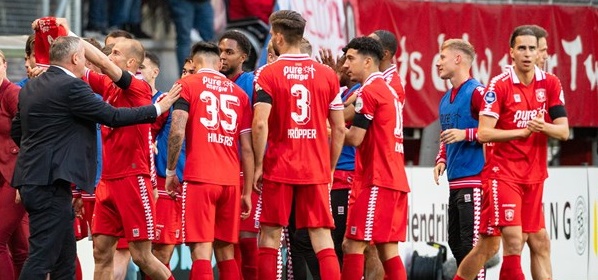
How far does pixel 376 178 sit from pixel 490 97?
1356mm

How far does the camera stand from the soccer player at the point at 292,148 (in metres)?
11.2

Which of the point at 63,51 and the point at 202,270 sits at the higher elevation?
the point at 63,51

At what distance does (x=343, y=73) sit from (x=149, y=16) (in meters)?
3.56

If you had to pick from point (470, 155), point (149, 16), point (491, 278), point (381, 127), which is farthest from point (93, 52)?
point (491, 278)

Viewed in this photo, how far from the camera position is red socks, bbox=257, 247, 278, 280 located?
441 inches

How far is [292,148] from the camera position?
11250mm

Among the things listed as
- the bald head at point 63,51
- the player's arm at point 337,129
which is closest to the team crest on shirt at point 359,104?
the player's arm at point 337,129

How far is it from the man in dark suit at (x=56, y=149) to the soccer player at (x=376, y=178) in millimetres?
1854

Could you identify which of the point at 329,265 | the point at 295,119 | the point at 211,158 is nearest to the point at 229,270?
the point at 329,265

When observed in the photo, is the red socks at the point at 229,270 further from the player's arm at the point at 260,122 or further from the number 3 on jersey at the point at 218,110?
the number 3 on jersey at the point at 218,110

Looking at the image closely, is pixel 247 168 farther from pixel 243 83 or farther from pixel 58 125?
pixel 58 125

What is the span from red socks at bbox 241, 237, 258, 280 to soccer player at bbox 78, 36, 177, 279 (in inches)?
32.4

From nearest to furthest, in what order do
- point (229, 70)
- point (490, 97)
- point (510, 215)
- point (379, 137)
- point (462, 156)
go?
point (379, 137) → point (510, 215) → point (490, 97) → point (229, 70) → point (462, 156)

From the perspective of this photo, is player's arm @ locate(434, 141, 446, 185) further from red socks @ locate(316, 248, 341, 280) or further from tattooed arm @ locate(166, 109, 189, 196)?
tattooed arm @ locate(166, 109, 189, 196)
